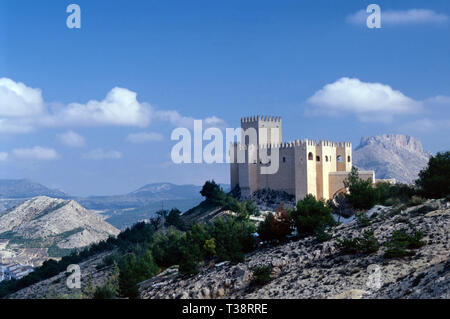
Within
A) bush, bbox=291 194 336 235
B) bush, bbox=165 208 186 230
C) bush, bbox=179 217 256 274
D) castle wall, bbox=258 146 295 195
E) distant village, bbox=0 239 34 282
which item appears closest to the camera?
bush, bbox=179 217 256 274

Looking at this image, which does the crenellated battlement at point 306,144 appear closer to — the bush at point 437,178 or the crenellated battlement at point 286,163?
the crenellated battlement at point 286,163

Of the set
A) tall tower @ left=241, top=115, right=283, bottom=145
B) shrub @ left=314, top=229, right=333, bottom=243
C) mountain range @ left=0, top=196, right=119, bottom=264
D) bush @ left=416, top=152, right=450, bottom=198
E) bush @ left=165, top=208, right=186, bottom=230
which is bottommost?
mountain range @ left=0, top=196, right=119, bottom=264

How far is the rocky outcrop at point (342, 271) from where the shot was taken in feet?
48.3

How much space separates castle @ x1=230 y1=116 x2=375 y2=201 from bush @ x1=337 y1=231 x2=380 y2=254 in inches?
908

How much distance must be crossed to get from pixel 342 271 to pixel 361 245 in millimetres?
1843

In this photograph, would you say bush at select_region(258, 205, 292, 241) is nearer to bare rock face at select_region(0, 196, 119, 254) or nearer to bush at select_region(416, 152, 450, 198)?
bush at select_region(416, 152, 450, 198)

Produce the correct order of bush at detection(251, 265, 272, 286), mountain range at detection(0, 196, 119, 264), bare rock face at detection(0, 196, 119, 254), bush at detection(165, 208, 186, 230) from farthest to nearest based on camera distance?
bare rock face at detection(0, 196, 119, 254), mountain range at detection(0, 196, 119, 264), bush at detection(165, 208, 186, 230), bush at detection(251, 265, 272, 286)

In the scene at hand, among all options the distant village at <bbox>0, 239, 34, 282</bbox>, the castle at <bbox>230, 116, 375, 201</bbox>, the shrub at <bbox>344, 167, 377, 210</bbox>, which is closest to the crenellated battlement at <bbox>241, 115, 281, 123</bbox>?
the castle at <bbox>230, 116, 375, 201</bbox>

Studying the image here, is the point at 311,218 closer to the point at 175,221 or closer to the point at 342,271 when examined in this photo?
the point at 342,271

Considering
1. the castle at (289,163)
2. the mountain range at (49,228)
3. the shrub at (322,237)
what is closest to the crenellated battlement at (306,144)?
the castle at (289,163)

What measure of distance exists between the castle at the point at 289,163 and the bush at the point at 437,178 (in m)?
11.9

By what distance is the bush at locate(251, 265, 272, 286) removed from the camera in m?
18.9

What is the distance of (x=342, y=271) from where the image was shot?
17.4 m
